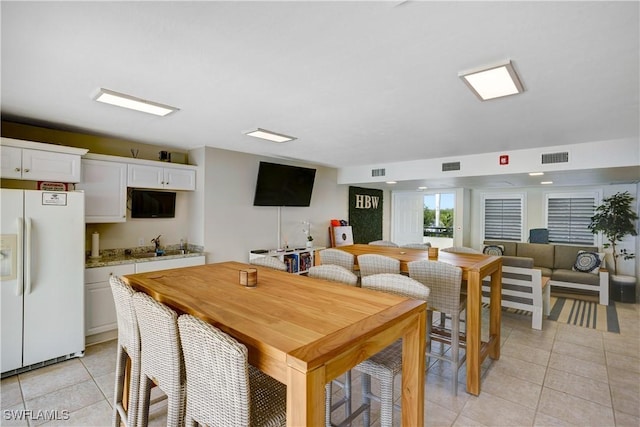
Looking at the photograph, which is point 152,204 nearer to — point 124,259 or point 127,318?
point 124,259

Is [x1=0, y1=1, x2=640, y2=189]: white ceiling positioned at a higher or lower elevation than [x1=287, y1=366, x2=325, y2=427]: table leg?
higher

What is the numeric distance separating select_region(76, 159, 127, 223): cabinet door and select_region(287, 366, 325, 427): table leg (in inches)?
139

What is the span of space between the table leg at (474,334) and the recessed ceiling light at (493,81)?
144cm

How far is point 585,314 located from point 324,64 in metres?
5.27

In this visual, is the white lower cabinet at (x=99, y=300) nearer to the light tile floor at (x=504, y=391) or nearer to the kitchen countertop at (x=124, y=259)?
the kitchen countertop at (x=124, y=259)

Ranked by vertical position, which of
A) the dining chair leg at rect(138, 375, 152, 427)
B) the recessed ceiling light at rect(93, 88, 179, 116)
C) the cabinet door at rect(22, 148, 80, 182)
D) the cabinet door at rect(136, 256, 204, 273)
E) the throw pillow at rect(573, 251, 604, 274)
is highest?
the recessed ceiling light at rect(93, 88, 179, 116)

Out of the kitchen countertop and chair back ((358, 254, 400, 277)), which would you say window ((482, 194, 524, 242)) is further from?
the kitchen countertop

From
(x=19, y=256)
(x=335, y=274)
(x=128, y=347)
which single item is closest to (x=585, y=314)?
(x=335, y=274)

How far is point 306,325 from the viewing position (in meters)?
1.42

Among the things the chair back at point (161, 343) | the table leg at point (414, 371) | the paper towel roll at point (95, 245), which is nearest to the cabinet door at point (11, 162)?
the paper towel roll at point (95, 245)

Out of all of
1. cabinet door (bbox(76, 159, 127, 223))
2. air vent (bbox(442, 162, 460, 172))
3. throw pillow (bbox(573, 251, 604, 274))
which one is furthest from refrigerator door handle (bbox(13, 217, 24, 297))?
throw pillow (bbox(573, 251, 604, 274))

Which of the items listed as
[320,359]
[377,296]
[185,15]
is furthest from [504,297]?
[185,15]

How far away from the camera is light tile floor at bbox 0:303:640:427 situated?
223cm

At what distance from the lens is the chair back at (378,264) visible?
2.96 m
